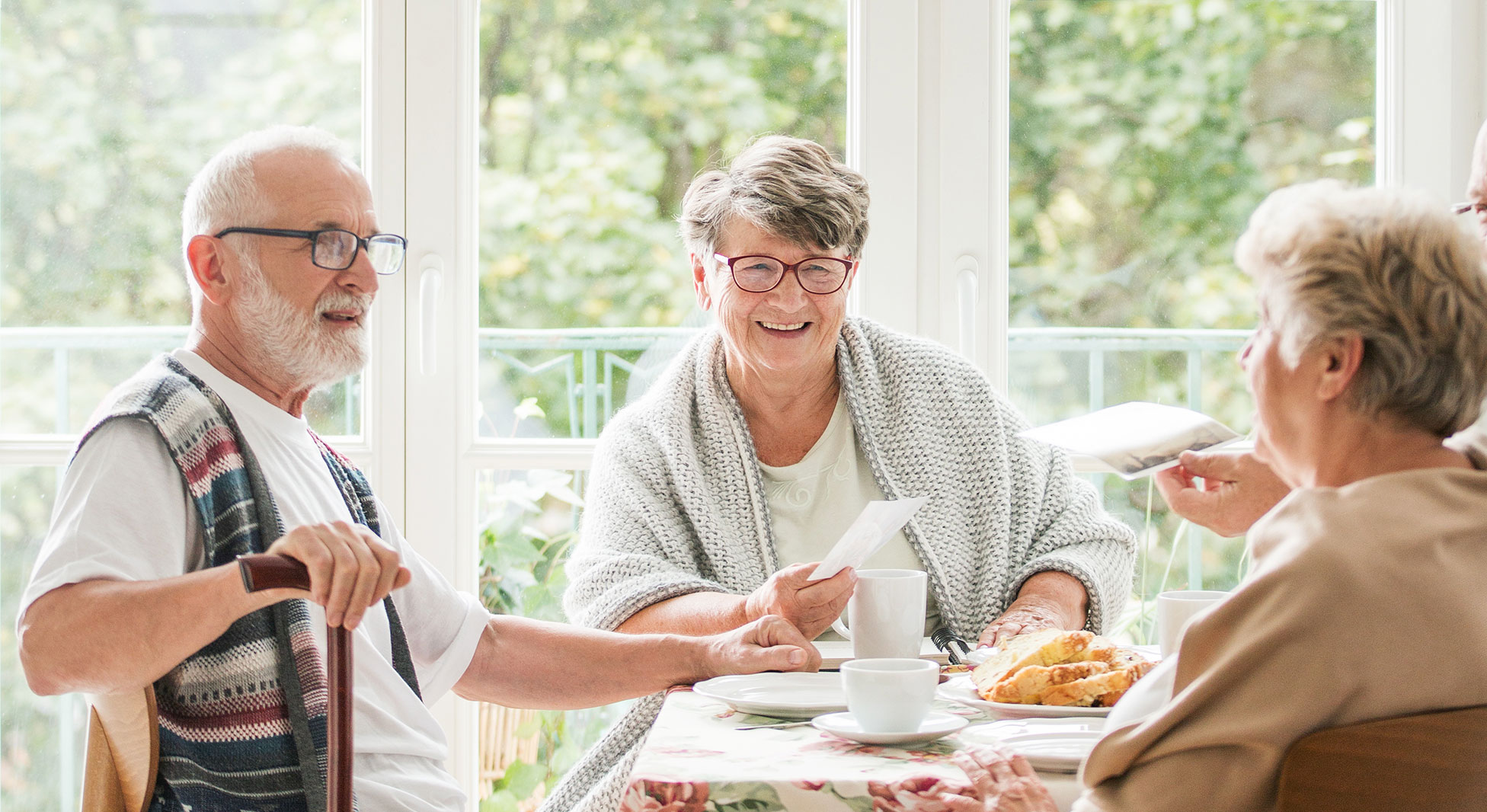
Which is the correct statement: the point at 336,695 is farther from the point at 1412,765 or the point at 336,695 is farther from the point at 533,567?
→ the point at 533,567

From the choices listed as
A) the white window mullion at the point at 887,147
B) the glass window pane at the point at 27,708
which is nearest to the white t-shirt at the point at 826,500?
the white window mullion at the point at 887,147

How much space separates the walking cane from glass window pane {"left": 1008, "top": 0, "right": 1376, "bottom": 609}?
1739mm

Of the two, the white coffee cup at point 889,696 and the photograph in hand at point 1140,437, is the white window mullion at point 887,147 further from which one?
the white coffee cup at point 889,696

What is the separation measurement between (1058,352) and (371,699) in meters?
1.63

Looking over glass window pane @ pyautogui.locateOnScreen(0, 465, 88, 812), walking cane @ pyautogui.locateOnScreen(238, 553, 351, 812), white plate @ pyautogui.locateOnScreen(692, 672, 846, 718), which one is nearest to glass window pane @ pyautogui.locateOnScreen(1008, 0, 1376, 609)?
white plate @ pyautogui.locateOnScreen(692, 672, 846, 718)

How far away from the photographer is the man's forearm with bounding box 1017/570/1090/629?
1.73m

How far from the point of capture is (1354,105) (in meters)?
2.57

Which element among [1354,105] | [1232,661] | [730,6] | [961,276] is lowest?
[1232,661]

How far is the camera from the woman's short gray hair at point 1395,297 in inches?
33.1

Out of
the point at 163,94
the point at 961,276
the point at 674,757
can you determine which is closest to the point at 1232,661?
the point at 674,757

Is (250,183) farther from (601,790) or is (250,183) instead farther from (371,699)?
(601,790)

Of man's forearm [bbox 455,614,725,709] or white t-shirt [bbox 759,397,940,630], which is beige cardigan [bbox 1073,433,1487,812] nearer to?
man's forearm [bbox 455,614,725,709]

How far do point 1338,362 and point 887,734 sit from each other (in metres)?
0.47

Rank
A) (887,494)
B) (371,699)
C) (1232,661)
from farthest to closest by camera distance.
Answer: (887,494)
(371,699)
(1232,661)
